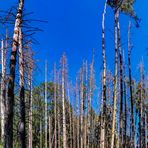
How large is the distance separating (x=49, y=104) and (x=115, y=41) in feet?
151

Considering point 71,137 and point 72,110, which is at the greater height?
point 72,110

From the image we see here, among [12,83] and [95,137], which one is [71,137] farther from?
[12,83]

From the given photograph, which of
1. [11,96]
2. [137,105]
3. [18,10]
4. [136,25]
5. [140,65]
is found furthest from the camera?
[137,105]

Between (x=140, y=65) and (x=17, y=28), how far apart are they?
126 feet

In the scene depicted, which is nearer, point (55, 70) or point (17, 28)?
point (17, 28)

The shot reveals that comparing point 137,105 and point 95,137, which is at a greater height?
point 137,105

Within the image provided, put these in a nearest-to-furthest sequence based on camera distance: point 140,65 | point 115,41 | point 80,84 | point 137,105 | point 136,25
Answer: point 115,41 < point 136,25 < point 140,65 < point 80,84 < point 137,105

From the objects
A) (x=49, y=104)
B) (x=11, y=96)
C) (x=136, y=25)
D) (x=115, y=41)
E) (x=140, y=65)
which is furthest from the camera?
(x=49, y=104)

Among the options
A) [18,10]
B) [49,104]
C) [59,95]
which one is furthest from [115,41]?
[49,104]

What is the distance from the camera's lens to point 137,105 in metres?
59.8

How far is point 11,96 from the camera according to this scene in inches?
448

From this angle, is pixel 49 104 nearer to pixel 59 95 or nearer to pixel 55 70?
pixel 59 95

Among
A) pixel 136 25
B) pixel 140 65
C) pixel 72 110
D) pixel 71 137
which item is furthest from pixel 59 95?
pixel 136 25

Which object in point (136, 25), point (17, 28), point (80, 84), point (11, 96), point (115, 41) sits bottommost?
point (11, 96)
